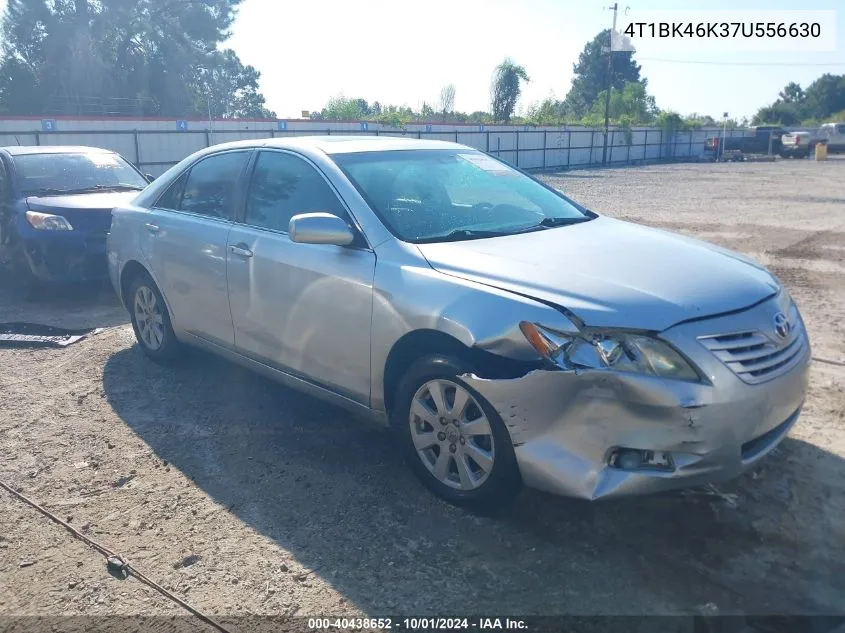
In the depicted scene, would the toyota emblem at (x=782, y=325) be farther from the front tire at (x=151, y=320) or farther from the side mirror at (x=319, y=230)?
the front tire at (x=151, y=320)

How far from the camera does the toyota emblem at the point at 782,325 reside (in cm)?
317

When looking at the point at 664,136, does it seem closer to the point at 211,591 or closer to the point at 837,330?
the point at 837,330

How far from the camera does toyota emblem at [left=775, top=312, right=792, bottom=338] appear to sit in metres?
3.17

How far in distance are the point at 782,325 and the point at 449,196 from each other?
1861mm

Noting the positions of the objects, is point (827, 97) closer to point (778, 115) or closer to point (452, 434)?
point (778, 115)

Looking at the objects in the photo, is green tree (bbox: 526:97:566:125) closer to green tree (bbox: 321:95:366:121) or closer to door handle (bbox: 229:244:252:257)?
green tree (bbox: 321:95:366:121)

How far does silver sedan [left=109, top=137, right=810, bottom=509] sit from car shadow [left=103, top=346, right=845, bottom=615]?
267mm

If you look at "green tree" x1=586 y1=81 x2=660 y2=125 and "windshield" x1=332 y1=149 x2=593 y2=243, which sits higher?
"green tree" x1=586 y1=81 x2=660 y2=125

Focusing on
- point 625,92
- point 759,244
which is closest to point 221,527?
point 759,244

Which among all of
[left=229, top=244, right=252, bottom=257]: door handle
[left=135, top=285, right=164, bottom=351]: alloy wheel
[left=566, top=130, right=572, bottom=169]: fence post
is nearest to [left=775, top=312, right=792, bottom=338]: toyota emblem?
[left=229, top=244, right=252, bottom=257]: door handle

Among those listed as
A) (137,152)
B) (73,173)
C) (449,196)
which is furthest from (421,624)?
(137,152)

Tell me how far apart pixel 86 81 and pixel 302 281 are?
48635mm

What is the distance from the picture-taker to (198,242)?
184 inches

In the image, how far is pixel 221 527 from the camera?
3.32 m
